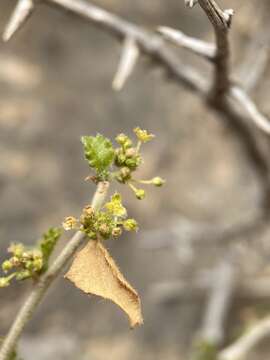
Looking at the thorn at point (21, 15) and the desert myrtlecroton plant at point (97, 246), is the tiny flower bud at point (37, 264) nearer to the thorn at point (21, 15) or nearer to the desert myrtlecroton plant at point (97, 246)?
the desert myrtlecroton plant at point (97, 246)

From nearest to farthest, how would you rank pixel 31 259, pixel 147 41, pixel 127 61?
pixel 31 259 < pixel 127 61 < pixel 147 41

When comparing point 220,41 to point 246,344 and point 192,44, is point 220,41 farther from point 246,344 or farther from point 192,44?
point 246,344

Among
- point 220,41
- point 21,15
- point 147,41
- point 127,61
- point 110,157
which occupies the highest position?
point 147,41

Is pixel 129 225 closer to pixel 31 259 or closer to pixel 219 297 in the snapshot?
pixel 31 259

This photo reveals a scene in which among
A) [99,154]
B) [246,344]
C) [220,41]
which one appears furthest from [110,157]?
[246,344]

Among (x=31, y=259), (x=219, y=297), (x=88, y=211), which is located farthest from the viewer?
(x=219, y=297)

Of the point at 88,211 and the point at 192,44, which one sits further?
the point at 192,44

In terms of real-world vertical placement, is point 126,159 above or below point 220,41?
below
